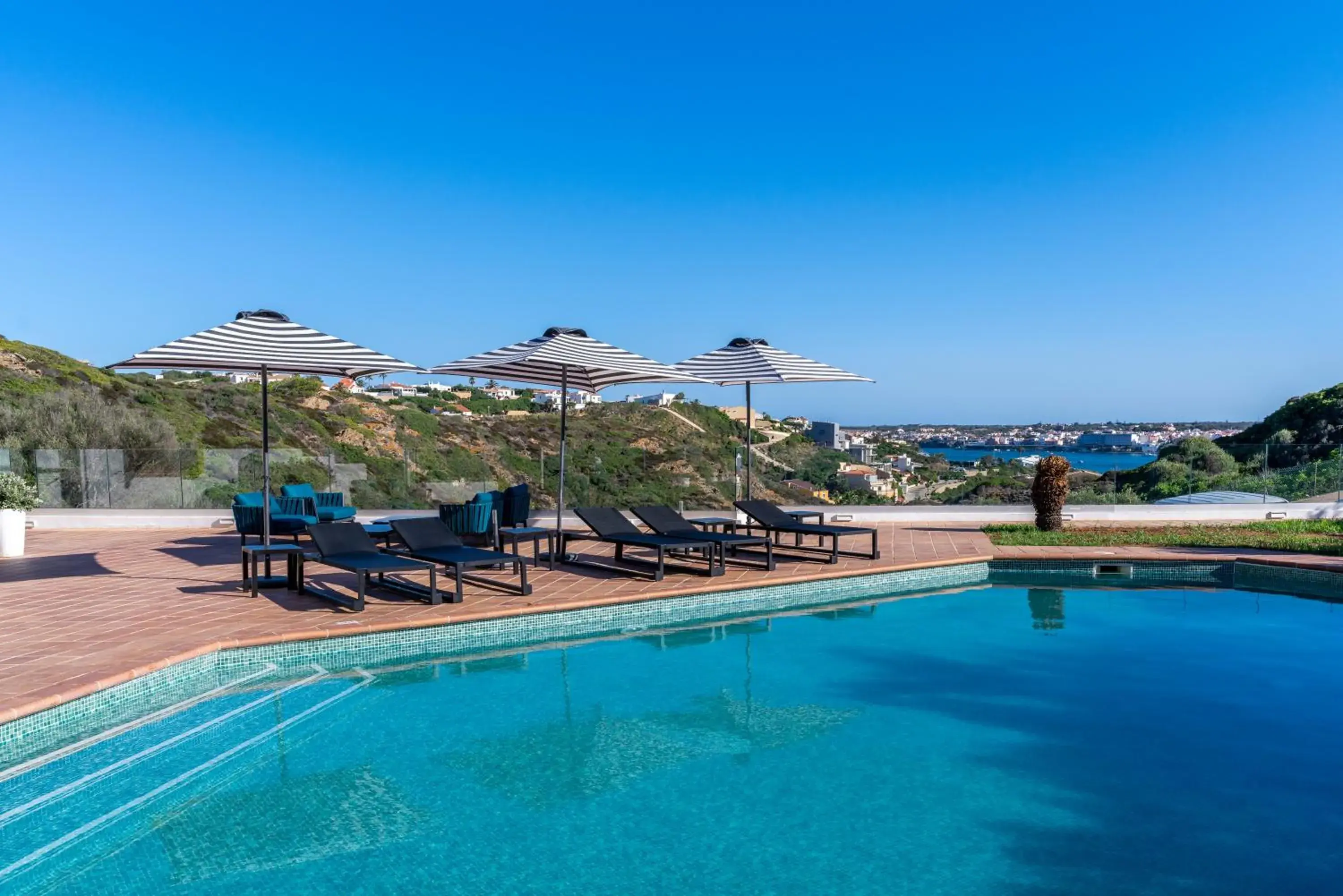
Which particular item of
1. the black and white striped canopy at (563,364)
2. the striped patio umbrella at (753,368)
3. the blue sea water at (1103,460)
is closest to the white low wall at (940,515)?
the blue sea water at (1103,460)

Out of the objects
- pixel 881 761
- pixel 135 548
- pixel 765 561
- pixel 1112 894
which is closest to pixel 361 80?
pixel 135 548

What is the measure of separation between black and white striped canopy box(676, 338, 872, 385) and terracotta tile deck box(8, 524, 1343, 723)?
2.30 metres

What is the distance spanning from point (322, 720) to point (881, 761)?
11.1ft

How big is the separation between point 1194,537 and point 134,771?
42.2ft

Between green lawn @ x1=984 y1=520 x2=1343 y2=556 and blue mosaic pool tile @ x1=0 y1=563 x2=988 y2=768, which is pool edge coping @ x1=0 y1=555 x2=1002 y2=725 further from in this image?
green lawn @ x1=984 y1=520 x2=1343 y2=556

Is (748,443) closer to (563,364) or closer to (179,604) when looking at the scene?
(563,364)

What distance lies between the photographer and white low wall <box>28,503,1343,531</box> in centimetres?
1310

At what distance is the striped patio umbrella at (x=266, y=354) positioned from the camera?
6.89m

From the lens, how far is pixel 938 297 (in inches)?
1244

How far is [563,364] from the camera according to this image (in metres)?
8.64

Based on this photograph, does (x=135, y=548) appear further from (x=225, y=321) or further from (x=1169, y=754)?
(x=1169, y=754)

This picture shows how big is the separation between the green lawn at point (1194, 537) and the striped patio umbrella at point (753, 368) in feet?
11.4

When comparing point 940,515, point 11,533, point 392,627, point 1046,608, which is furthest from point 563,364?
point 940,515

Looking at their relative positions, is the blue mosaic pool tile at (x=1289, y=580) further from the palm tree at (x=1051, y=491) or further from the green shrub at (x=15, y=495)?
the green shrub at (x=15, y=495)
